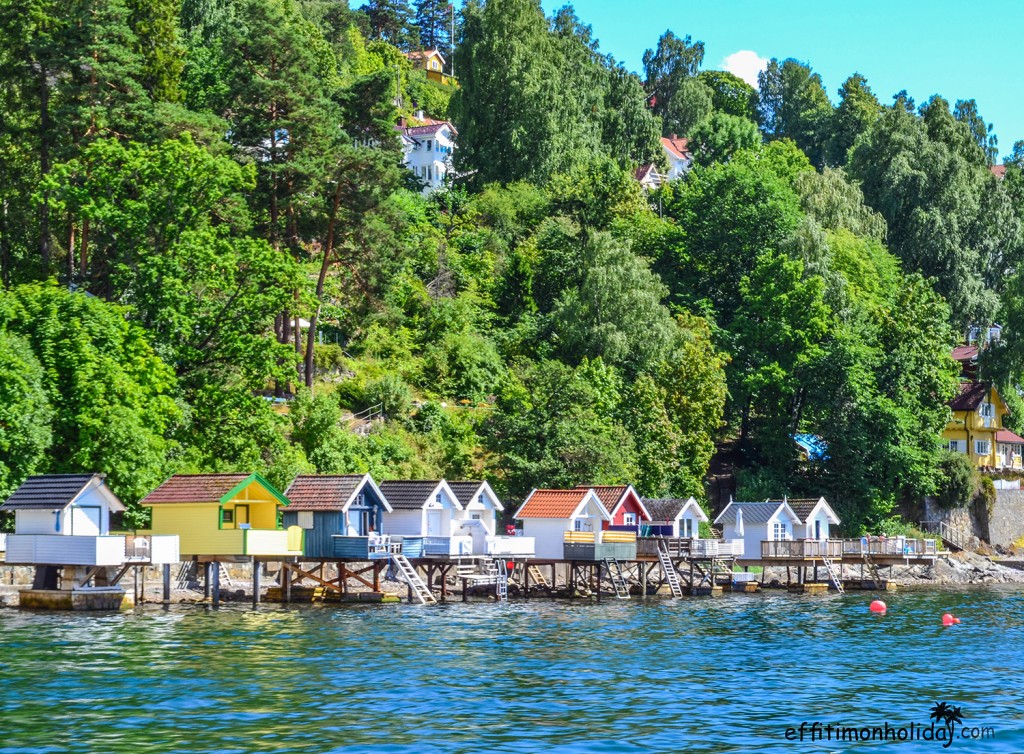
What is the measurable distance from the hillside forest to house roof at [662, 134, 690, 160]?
34393 mm

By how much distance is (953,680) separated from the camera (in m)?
41.6

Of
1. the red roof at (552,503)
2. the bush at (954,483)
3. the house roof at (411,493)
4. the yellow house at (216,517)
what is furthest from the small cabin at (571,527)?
the bush at (954,483)

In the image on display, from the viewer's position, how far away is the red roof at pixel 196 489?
60656 millimetres

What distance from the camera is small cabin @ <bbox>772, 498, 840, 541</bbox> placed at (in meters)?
88.7

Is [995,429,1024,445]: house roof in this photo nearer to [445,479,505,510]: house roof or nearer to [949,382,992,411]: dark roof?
[949,382,992,411]: dark roof

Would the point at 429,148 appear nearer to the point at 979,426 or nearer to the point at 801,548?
the point at 979,426

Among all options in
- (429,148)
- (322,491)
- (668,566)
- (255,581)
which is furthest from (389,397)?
(429,148)

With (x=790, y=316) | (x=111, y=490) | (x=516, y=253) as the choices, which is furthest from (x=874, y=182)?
(x=111, y=490)

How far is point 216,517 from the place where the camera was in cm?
6056

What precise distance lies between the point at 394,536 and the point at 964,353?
7445 cm

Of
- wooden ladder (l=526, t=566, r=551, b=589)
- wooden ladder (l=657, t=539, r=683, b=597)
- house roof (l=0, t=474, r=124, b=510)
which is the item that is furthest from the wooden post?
wooden ladder (l=657, t=539, r=683, b=597)

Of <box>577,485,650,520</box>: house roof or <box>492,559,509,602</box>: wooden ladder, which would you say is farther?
<box>577,485,650,520</box>: house roof

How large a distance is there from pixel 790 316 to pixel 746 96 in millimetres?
105540

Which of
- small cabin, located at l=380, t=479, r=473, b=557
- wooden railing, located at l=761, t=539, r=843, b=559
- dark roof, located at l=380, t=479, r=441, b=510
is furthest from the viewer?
wooden railing, located at l=761, t=539, r=843, b=559
